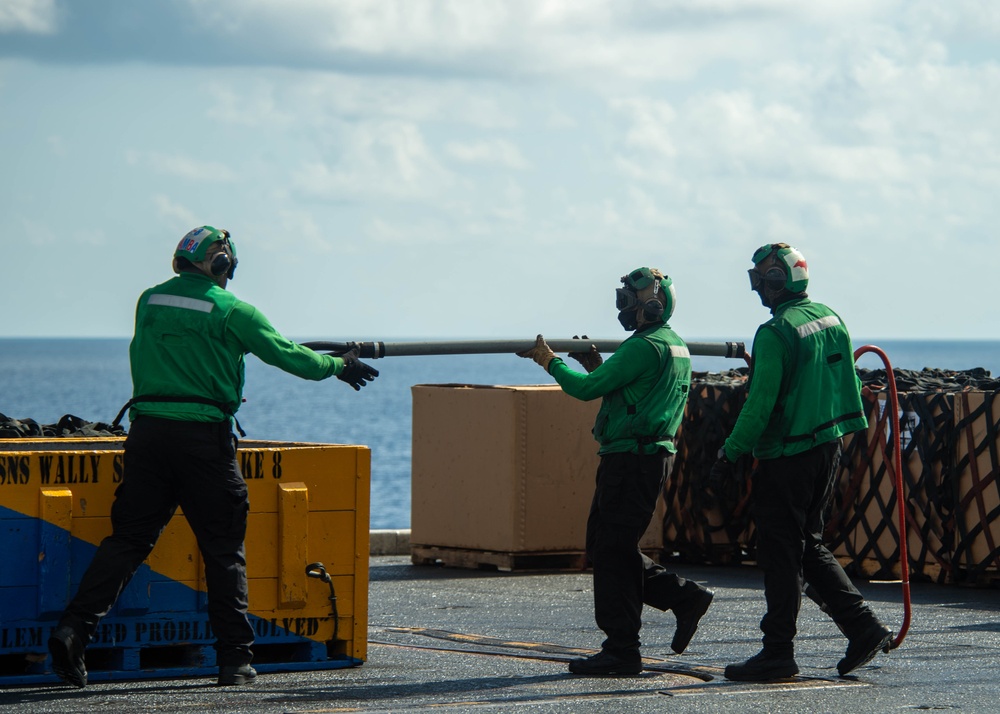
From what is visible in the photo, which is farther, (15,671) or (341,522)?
(341,522)

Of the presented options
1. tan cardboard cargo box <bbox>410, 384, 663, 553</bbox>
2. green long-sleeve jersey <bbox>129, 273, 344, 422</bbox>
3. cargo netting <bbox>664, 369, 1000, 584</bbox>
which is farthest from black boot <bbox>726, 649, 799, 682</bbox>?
tan cardboard cargo box <bbox>410, 384, 663, 553</bbox>

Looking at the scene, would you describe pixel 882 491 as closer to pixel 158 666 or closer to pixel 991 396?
pixel 991 396

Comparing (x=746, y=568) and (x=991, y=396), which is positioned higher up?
(x=991, y=396)

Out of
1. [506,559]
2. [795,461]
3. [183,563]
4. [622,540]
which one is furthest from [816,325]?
[506,559]

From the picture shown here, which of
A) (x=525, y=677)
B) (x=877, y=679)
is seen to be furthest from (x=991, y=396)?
(x=525, y=677)

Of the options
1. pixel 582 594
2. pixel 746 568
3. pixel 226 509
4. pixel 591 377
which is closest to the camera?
pixel 226 509

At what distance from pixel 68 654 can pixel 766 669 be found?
3375mm

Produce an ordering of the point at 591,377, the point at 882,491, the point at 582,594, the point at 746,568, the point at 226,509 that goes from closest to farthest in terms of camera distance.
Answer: the point at 226,509 < the point at 591,377 < the point at 582,594 < the point at 882,491 < the point at 746,568

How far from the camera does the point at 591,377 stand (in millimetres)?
8719

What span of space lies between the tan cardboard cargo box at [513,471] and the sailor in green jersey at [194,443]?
624cm

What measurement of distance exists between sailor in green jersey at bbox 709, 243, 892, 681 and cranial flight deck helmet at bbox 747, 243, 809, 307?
0.01 meters

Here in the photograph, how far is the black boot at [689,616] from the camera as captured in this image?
885cm

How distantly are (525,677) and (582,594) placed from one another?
168 inches

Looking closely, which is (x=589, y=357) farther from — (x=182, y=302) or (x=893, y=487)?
(x=893, y=487)
